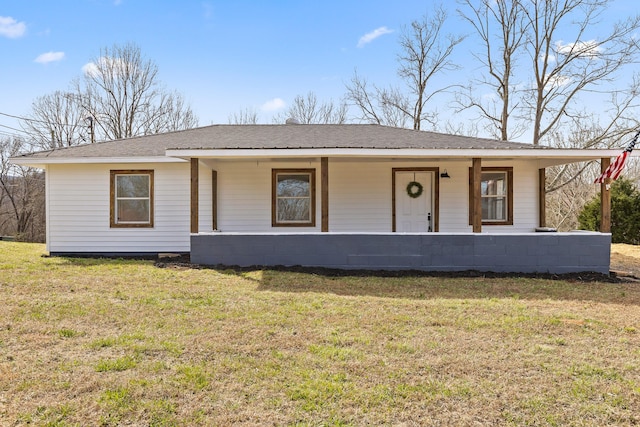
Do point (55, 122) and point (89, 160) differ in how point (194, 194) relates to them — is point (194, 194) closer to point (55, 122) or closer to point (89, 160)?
point (89, 160)

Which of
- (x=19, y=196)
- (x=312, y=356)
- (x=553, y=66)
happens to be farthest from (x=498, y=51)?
(x=19, y=196)

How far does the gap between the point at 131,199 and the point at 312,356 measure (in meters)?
8.06

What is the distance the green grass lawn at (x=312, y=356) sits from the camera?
2.75 metres

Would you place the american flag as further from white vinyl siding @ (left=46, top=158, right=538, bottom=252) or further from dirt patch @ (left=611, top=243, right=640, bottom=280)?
white vinyl siding @ (left=46, top=158, right=538, bottom=252)

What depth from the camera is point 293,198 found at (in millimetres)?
10242

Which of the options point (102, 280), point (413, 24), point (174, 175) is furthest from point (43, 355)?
point (413, 24)

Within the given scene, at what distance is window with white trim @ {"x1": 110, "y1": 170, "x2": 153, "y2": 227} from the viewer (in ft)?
33.0

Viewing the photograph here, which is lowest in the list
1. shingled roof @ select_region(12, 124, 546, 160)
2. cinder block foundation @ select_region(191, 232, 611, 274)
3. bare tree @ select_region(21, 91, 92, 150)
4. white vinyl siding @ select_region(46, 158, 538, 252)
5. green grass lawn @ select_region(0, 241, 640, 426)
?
green grass lawn @ select_region(0, 241, 640, 426)

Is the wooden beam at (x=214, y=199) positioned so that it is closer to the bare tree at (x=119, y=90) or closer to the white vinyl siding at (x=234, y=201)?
the white vinyl siding at (x=234, y=201)

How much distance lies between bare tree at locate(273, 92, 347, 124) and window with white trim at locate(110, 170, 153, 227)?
688 inches

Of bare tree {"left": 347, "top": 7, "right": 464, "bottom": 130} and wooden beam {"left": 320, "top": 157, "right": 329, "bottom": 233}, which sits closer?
wooden beam {"left": 320, "top": 157, "right": 329, "bottom": 233}

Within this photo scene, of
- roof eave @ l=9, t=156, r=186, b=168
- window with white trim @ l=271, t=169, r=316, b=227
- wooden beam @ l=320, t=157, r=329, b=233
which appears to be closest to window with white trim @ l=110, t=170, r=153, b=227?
roof eave @ l=9, t=156, r=186, b=168

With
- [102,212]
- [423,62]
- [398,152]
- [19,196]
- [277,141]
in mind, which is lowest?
[102,212]

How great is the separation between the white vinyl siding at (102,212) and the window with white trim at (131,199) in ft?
0.44
